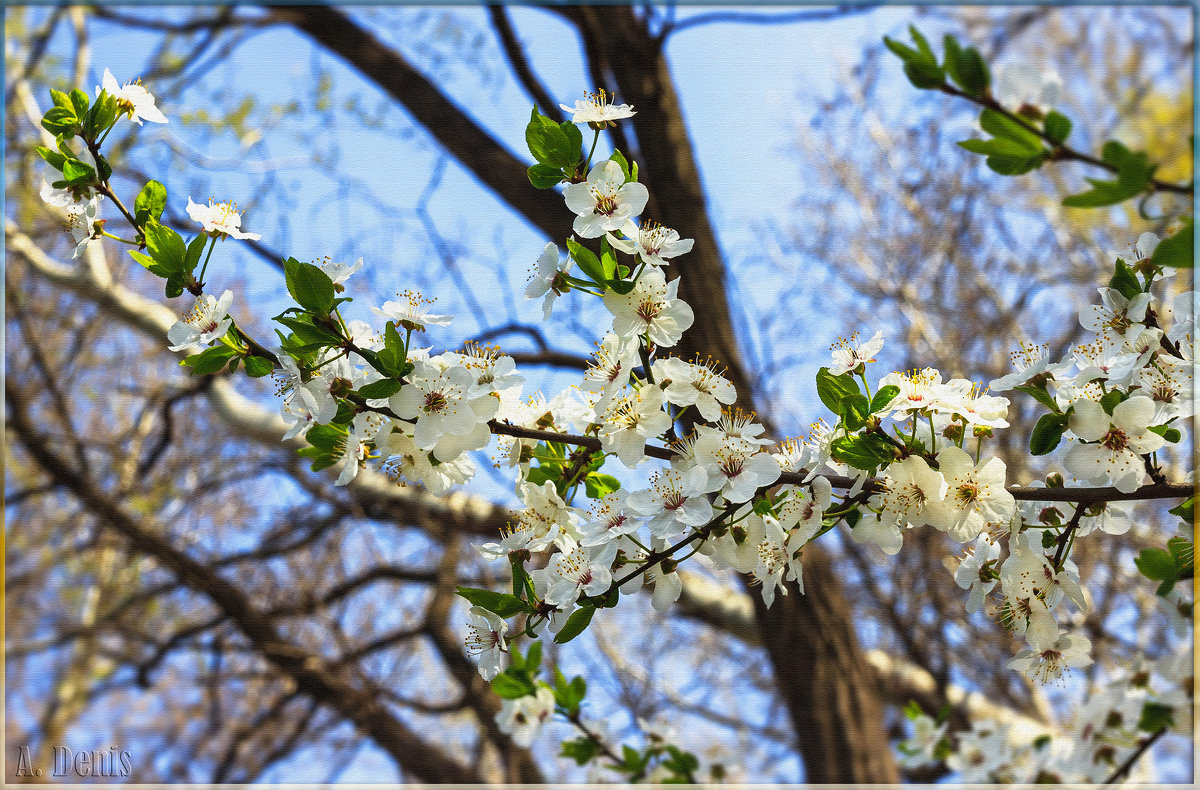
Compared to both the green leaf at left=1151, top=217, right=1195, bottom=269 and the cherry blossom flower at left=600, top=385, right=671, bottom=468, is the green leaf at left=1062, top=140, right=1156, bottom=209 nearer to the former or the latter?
the green leaf at left=1151, top=217, right=1195, bottom=269

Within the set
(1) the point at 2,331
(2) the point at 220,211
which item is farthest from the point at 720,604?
(1) the point at 2,331

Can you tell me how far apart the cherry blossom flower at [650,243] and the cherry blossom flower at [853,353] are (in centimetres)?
14

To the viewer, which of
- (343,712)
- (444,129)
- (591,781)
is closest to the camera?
(591,781)

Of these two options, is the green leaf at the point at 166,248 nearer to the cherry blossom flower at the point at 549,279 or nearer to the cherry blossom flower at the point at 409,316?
the cherry blossom flower at the point at 409,316

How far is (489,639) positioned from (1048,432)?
418 mm

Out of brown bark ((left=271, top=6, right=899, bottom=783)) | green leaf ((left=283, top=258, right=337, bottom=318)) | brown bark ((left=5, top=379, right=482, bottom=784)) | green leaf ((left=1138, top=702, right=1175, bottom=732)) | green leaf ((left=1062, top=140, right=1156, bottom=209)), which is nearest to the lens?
green leaf ((left=1062, top=140, right=1156, bottom=209))

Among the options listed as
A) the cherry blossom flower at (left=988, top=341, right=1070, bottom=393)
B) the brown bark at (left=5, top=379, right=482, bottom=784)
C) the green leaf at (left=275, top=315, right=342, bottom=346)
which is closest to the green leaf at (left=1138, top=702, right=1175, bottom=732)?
the cherry blossom flower at (left=988, top=341, right=1070, bottom=393)

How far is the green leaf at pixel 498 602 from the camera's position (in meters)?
0.56

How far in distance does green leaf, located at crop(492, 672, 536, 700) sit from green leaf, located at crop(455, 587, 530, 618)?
29 centimetres

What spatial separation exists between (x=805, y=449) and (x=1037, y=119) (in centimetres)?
25

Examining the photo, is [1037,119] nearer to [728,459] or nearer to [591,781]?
[728,459]

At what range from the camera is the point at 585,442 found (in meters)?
0.58

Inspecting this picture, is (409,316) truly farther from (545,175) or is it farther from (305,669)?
(305,669)

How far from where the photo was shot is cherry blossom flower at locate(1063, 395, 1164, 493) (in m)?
0.54
